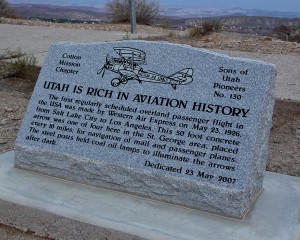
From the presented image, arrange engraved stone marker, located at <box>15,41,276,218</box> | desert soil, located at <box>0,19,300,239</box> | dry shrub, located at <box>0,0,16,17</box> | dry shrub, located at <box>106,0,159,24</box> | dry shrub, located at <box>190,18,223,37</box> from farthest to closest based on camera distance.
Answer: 1. dry shrub, located at <box>0,0,16,17</box>
2. dry shrub, located at <box>106,0,159,24</box>
3. dry shrub, located at <box>190,18,223,37</box>
4. desert soil, located at <box>0,19,300,239</box>
5. engraved stone marker, located at <box>15,41,276,218</box>

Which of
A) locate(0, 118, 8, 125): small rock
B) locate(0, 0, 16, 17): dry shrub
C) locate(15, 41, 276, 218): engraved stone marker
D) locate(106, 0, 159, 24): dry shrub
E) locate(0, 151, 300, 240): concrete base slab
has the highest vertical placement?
locate(15, 41, 276, 218): engraved stone marker

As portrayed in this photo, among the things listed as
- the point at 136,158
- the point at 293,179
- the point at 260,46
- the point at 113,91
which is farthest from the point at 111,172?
the point at 260,46

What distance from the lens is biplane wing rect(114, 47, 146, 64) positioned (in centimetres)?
432

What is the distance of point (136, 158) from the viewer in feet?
13.2

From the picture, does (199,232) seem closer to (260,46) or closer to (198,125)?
(198,125)

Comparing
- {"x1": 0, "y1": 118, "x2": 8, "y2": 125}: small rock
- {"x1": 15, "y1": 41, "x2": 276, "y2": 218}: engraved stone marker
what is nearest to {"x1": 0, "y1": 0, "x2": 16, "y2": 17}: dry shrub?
{"x1": 0, "y1": 118, "x2": 8, "y2": 125}: small rock

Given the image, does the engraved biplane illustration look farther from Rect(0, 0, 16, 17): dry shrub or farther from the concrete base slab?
Rect(0, 0, 16, 17): dry shrub

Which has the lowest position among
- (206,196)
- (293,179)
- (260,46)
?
(260,46)

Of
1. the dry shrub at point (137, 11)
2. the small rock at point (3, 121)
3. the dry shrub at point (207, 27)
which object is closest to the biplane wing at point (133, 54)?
the small rock at point (3, 121)

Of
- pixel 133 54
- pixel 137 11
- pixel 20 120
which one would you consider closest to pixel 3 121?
pixel 20 120

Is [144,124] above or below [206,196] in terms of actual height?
above

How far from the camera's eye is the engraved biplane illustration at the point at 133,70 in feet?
13.5

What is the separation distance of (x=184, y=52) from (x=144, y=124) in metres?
0.62

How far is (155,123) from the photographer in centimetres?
405
